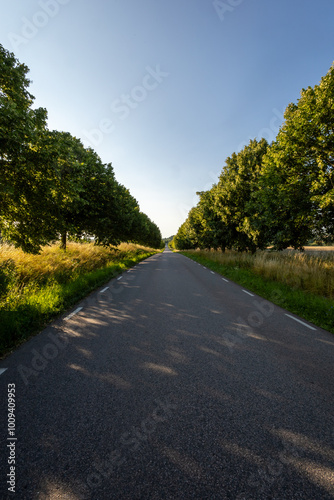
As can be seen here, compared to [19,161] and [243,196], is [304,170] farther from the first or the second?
[19,161]

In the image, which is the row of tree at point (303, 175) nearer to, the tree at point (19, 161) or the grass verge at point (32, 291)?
the grass verge at point (32, 291)

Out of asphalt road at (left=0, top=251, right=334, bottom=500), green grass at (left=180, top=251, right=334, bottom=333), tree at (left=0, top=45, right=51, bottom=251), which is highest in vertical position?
tree at (left=0, top=45, right=51, bottom=251)

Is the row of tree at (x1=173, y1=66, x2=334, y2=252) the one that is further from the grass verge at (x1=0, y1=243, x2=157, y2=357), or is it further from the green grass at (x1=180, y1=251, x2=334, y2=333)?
the grass verge at (x1=0, y1=243, x2=157, y2=357)

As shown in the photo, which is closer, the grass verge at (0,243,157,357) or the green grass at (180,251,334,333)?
the grass verge at (0,243,157,357)

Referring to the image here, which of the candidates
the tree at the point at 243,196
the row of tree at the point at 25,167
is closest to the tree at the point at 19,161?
the row of tree at the point at 25,167

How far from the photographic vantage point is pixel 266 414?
2342 millimetres

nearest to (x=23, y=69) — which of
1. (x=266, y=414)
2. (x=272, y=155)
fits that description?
(x=266, y=414)

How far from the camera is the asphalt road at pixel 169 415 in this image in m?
1.62

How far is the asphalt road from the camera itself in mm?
1622

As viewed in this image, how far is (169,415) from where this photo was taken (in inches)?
90.4

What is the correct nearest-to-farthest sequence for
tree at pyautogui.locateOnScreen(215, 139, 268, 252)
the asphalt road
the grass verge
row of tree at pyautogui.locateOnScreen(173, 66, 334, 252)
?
1. the asphalt road
2. the grass verge
3. row of tree at pyautogui.locateOnScreen(173, 66, 334, 252)
4. tree at pyautogui.locateOnScreen(215, 139, 268, 252)

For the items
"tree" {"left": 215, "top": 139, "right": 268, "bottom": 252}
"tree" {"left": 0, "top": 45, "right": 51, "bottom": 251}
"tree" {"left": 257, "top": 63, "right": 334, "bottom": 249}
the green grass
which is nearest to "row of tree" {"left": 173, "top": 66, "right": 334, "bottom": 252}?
"tree" {"left": 257, "top": 63, "right": 334, "bottom": 249}

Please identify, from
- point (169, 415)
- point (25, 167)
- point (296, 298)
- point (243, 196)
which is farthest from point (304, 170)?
point (169, 415)

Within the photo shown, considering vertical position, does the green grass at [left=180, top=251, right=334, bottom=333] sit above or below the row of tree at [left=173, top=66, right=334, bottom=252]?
below
